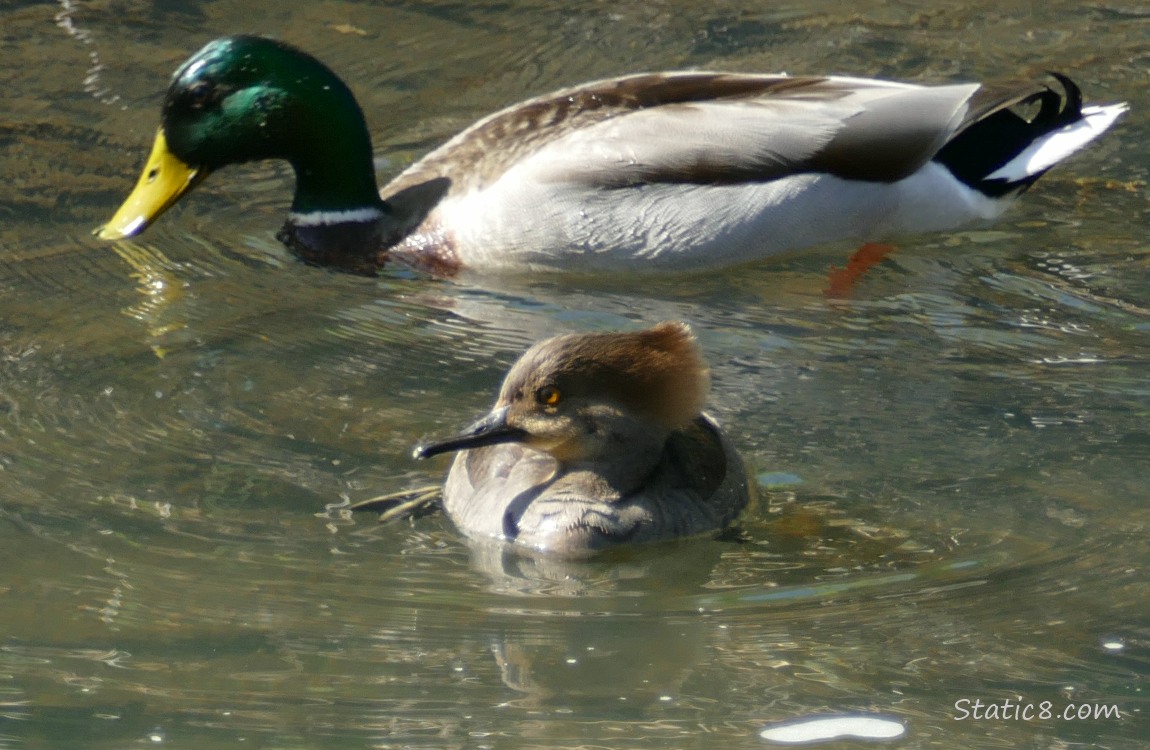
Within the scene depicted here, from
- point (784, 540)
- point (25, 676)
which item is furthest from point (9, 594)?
point (784, 540)

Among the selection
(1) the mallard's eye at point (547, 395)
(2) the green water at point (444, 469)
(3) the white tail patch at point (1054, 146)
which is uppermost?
(3) the white tail patch at point (1054, 146)

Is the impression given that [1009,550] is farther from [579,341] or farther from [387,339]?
[387,339]

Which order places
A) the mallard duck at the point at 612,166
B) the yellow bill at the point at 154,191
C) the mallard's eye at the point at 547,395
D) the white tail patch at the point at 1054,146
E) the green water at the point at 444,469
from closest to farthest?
the green water at the point at 444,469 < the mallard's eye at the point at 547,395 < the mallard duck at the point at 612,166 < the yellow bill at the point at 154,191 < the white tail patch at the point at 1054,146

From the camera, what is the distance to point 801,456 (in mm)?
6023

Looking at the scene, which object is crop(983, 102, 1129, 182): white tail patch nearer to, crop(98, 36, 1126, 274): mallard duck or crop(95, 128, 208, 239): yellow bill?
crop(98, 36, 1126, 274): mallard duck

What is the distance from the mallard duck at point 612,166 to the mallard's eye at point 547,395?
2634 mm

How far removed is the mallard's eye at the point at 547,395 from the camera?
536 cm

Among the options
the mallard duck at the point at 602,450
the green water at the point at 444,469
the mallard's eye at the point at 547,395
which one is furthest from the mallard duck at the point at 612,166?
the mallard's eye at the point at 547,395

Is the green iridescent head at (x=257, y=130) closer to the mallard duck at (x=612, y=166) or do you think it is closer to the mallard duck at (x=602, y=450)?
the mallard duck at (x=612, y=166)

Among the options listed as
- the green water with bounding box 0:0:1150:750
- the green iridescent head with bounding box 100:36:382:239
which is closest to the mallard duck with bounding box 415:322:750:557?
the green water with bounding box 0:0:1150:750

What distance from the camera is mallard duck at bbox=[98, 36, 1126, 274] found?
800 centimetres

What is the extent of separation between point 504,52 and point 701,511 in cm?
559

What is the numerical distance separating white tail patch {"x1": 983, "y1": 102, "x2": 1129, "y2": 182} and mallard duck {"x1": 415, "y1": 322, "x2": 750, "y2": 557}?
144 inches

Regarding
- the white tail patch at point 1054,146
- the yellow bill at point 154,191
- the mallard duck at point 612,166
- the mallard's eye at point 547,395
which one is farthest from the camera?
the white tail patch at point 1054,146
